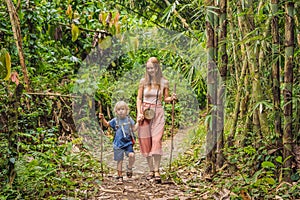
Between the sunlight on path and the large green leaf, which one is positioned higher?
the large green leaf

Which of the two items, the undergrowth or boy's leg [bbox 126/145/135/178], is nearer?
the undergrowth

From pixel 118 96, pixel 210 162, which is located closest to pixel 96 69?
pixel 118 96

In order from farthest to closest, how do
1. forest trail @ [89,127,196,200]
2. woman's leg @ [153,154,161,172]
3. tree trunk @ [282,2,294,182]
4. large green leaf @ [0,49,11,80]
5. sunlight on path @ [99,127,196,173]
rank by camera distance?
sunlight on path @ [99,127,196,173] < woman's leg @ [153,154,161,172] < forest trail @ [89,127,196,200] < tree trunk @ [282,2,294,182] < large green leaf @ [0,49,11,80]

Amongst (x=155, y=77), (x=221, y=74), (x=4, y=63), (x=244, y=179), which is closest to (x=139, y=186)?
(x=155, y=77)

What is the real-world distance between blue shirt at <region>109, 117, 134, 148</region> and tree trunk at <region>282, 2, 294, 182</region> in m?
1.57

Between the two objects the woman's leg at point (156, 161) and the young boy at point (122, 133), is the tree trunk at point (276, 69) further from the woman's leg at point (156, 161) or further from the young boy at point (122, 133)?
the young boy at point (122, 133)

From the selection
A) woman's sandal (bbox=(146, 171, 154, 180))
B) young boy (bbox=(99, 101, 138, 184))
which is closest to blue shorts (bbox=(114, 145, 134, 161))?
young boy (bbox=(99, 101, 138, 184))

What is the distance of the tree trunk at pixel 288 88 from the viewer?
2.51m

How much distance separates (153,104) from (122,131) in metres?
0.39

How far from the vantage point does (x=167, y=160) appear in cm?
440

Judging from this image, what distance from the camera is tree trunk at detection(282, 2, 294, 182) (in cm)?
251

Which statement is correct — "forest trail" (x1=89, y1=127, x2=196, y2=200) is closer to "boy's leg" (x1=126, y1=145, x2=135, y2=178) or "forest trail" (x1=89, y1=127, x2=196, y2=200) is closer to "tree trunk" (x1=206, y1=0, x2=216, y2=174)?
"boy's leg" (x1=126, y1=145, x2=135, y2=178)

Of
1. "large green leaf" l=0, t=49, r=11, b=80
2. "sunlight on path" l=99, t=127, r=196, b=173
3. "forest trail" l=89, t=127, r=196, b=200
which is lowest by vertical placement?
"forest trail" l=89, t=127, r=196, b=200

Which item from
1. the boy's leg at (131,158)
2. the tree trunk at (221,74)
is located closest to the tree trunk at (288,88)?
the tree trunk at (221,74)
